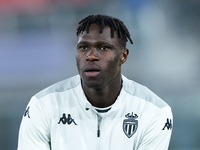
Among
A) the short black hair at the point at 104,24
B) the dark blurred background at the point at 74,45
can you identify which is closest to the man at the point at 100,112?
the short black hair at the point at 104,24

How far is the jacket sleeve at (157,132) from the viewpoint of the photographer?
285cm

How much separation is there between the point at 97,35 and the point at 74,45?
9.85 ft

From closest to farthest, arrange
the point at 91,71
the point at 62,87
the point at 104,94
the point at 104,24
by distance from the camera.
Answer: the point at 91,71, the point at 104,24, the point at 104,94, the point at 62,87

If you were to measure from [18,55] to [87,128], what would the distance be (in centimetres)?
308

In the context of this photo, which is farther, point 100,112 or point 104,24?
point 100,112

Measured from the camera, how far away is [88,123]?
282 centimetres

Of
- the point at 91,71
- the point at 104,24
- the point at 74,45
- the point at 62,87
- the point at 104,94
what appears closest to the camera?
the point at 91,71

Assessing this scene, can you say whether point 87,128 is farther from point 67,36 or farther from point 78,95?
point 67,36

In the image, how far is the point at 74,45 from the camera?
222 inches

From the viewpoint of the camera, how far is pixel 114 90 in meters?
2.83

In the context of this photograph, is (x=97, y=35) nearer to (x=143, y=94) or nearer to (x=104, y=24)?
(x=104, y=24)

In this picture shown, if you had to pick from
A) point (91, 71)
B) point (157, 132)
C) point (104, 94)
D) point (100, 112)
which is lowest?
point (157, 132)

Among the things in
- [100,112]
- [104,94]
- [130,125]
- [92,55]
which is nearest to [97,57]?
[92,55]

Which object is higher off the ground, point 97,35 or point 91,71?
point 97,35
